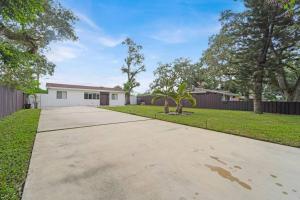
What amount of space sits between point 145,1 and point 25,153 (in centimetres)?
952

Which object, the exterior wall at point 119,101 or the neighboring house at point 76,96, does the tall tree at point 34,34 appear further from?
the exterior wall at point 119,101

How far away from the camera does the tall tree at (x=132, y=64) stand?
25547 millimetres

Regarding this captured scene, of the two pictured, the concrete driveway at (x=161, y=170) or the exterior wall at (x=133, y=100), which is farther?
the exterior wall at (x=133, y=100)

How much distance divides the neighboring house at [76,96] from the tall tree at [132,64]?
2049 mm

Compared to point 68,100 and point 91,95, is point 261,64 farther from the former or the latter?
point 68,100

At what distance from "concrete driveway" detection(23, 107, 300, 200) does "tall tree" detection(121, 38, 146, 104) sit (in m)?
22.0

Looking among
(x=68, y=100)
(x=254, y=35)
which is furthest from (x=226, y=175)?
(x=68, y=100)

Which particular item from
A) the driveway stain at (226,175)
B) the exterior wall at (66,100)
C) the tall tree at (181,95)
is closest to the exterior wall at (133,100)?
the exterior wall at (66,100)

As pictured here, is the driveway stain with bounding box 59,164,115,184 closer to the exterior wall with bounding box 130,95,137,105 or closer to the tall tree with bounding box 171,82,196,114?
the tall tree with bounding box 171,82,196,114

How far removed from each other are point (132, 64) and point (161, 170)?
968 inches

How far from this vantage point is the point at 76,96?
20.6 metres

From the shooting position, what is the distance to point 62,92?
775 inches

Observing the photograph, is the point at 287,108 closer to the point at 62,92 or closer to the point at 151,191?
the point at 151,191

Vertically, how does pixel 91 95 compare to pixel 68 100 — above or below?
above
